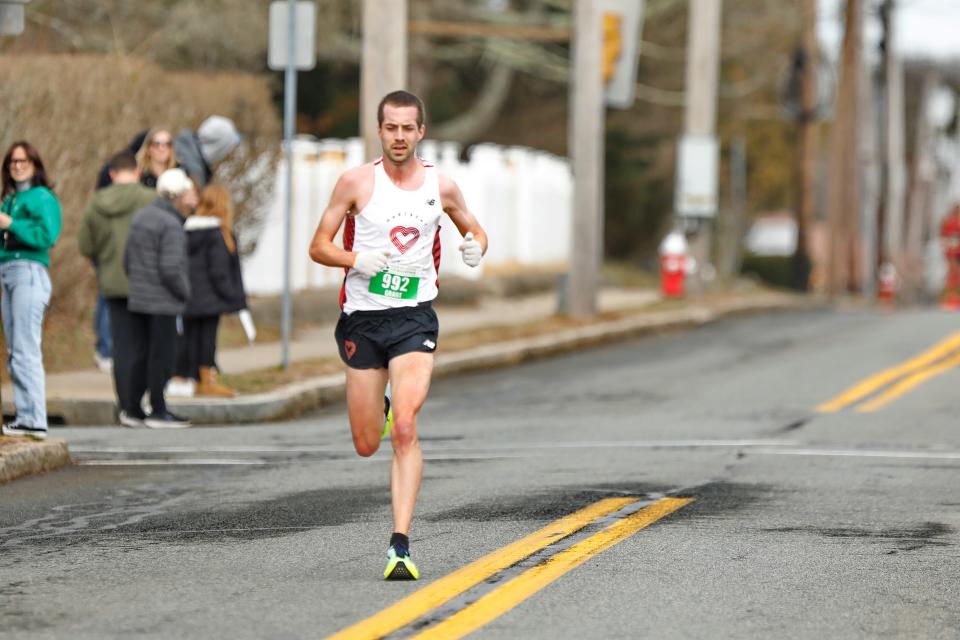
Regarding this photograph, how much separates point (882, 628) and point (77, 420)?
865 centimetres

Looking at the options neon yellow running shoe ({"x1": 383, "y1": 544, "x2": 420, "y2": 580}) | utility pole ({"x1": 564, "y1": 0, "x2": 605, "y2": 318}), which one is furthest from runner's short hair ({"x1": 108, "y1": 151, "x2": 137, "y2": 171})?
utility pole ({"x1": 564, "y1": 0, "x2": 605, "y2": 318})

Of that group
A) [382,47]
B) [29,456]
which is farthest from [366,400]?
[382,47]

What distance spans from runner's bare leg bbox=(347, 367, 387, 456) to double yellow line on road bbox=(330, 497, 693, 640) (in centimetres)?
70

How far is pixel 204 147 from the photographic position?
1728 centimetres

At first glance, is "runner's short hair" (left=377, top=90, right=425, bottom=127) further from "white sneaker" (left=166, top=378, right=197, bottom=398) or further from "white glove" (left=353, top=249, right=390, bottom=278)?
"white sneaker" (left=166, top=378, right=197, bottom=398)

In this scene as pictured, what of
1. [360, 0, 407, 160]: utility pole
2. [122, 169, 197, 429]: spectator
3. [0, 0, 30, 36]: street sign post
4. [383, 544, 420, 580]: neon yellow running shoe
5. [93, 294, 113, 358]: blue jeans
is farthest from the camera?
[360, 0, 407, 160]: utility pole

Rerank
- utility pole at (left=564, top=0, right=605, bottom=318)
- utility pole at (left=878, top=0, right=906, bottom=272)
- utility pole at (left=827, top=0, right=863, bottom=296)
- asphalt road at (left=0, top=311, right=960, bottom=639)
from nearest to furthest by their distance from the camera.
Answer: asphalt road at (left=0, top=311, right=960, bottom=639) < utility pole at (left=564, top=0, right=605, bottom=318) < utility pole at (left=827, top=0, right=863, bottom=296) < utility pole at (left=878, top=0, right=906, bottom=272)

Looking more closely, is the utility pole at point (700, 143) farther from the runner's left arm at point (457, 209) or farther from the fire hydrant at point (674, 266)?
the runner's left arm at point (457, 209)

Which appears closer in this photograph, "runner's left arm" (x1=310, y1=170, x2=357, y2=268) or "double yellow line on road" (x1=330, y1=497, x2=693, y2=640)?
"double yellow line on road" (x1=330, y1=497, x2=693, y2=640)

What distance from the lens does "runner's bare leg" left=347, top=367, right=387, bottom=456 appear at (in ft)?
27.5

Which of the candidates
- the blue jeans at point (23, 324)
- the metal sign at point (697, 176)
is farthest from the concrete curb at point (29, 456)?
the metal sign at point (697, 176)

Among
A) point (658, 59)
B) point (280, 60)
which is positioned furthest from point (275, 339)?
point (658, 59)

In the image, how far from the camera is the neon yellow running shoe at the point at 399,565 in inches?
309

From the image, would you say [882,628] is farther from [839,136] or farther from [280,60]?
[839,136]
